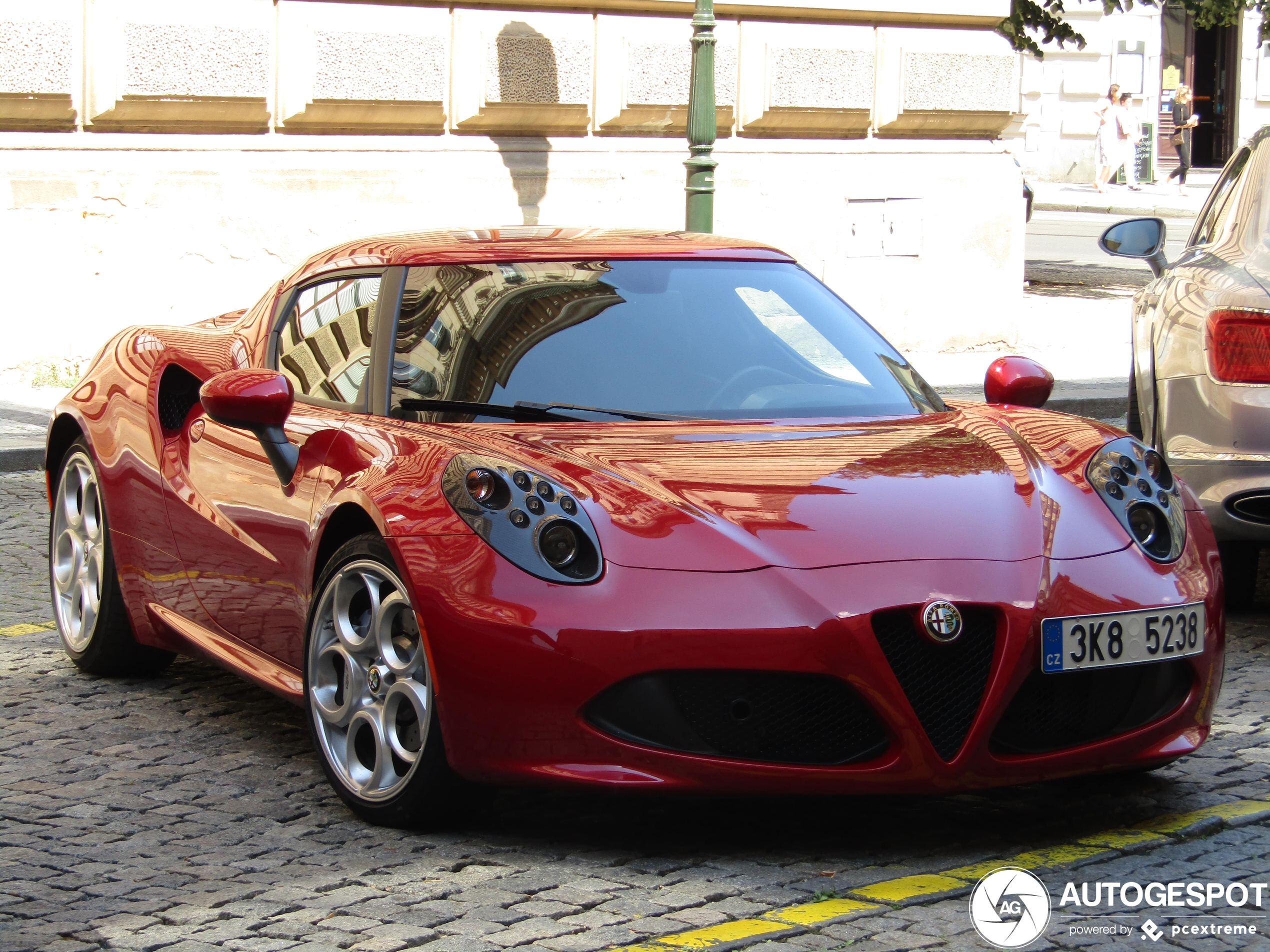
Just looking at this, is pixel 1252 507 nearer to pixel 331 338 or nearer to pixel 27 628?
pixel 331 338

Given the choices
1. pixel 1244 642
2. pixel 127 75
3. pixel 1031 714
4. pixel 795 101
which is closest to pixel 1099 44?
pixel 795 101

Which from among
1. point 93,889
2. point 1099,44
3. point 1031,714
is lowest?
point 93,889

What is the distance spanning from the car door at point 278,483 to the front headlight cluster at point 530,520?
23.6 inches

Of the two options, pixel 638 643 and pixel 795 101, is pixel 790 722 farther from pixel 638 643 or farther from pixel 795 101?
pixel 795 101

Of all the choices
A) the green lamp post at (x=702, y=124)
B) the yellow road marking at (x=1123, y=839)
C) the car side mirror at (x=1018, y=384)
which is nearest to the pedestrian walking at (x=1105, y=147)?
the green lamp post at (x=702, y=124)

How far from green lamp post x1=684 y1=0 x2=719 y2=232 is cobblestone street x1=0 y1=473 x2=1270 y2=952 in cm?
692

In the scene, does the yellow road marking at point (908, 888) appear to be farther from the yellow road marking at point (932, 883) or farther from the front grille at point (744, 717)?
the front grille at point (744, 717)

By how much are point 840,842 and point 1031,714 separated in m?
0.47

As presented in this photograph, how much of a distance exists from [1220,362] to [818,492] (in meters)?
2.65

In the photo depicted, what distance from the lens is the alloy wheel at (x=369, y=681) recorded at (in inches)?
157

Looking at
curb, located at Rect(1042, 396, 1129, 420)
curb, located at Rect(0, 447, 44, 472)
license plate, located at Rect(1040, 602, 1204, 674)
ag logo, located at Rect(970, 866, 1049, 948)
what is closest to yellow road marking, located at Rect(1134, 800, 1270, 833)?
license plate, located at Rect(1040, 602, 1204, 674)

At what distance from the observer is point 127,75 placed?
36.7 ft

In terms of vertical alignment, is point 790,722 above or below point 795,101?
below
